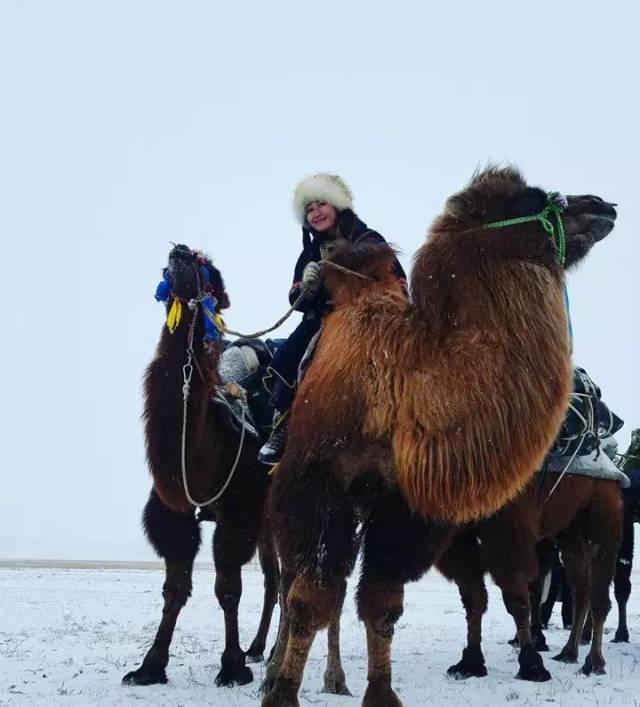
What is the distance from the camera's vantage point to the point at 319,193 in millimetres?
6039

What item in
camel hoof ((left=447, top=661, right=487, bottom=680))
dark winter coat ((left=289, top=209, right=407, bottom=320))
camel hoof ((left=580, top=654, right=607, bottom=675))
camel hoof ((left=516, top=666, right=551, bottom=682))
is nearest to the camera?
dark winter coat ((left=289, top=209, right=407, bottom=320))

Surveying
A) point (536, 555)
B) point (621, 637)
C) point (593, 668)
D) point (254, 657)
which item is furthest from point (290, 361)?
point (621, 637)

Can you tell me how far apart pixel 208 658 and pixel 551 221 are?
541 centimetres

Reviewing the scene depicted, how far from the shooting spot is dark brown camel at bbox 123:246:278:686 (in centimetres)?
627

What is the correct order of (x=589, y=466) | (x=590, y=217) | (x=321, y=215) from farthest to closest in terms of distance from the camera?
(x=589, y=466) < (x=321, y=215) < (x=590, y=217)

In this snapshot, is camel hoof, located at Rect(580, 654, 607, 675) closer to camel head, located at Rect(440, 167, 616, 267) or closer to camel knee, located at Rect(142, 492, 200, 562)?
camel knee, located at Rect(142, 492, 200, 562)

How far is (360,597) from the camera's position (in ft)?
15.4

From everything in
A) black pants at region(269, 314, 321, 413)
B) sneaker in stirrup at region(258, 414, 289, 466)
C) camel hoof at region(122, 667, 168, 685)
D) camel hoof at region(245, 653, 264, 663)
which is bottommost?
camel hoof at region(245, 653, 264, 663)

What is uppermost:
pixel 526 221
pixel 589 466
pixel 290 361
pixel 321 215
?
pixel 321 215

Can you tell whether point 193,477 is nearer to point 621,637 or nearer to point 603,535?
point 603,535

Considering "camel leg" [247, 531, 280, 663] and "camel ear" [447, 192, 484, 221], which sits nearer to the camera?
"camel ear" [447, 192, 484, 221]

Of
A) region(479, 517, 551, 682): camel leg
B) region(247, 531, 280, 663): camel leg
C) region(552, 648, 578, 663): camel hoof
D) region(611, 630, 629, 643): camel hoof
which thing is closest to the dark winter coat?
region(479, 517, 551, 682): camel leg

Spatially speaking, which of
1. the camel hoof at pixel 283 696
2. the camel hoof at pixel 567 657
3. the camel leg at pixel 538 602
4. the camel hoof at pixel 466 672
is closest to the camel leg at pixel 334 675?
the camel hoof at pixel 466 672

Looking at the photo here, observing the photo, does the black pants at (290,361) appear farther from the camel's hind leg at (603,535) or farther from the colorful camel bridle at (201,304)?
the camel's hind leg at (603,535)
